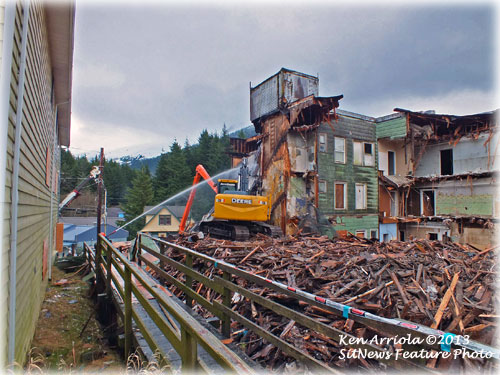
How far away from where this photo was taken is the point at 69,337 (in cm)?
661

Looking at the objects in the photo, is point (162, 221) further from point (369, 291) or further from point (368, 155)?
point (369, 291)

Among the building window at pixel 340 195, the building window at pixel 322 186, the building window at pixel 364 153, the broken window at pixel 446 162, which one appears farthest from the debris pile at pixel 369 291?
the broken window at pixel 446 162

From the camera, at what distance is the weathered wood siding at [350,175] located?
71.8 feet

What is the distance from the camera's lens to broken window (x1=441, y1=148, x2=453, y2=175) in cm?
2492

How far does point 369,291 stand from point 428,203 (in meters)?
23.5

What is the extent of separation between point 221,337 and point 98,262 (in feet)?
20.6

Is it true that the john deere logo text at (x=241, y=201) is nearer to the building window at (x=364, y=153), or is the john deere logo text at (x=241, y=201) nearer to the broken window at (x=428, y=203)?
the building window at (x=364, y=153)

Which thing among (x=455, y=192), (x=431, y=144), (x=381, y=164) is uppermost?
(x=431, y=144)

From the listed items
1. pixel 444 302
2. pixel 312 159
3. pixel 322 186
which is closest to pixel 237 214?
pixel 312 159

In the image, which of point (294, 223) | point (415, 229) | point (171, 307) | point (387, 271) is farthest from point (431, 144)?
point (171, 307)

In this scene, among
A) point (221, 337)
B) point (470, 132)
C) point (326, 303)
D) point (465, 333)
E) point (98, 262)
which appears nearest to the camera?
point (326, 303)

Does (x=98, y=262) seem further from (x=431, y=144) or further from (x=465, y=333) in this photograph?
(x=431, y=144)

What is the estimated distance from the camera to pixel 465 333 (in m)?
4.99

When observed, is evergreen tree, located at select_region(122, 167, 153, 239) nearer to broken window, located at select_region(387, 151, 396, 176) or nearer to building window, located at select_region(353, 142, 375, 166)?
building window, located at select_region(353, 142, 375, 166)
